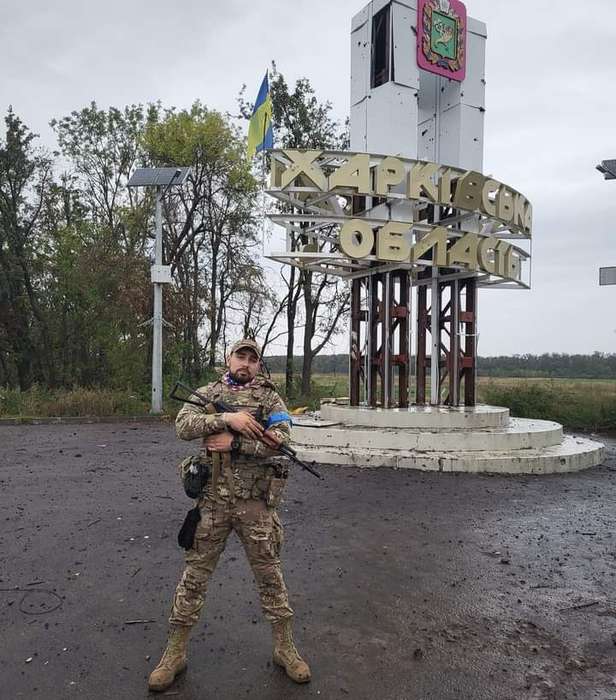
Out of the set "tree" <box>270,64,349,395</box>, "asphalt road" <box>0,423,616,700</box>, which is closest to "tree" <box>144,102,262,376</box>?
"tree" <box>270,64,349,395</box>

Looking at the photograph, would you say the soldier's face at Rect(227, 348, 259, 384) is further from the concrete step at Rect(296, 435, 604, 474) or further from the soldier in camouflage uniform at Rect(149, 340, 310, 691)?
the concrete step at Rect(296, 435, 604, 474)

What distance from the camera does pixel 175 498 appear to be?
729 cm

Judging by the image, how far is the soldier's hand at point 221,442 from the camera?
10.7 feet

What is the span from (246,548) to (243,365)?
1.06m

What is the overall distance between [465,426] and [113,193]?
23.9 metres

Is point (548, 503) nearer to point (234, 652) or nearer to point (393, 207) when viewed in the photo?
point (234, 652)

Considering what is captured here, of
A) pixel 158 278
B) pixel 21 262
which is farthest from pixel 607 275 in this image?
pixel 21 262

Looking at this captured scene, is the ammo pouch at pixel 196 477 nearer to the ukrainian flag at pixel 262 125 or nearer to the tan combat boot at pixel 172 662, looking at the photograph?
the tan combat boot at pixel 172 662

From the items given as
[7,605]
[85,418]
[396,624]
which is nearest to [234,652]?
[396,624]

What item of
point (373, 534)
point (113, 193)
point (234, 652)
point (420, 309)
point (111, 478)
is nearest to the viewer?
point (234, 652)

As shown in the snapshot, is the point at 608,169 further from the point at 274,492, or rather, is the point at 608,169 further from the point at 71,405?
Answer: the point at 71,405

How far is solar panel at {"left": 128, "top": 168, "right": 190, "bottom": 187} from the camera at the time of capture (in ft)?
57.6

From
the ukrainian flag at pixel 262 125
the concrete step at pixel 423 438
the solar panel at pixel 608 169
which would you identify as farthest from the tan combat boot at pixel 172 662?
the solar panel at pixel 608 169

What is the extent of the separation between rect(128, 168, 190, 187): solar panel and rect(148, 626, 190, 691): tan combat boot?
1617 cm
